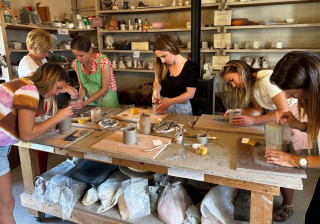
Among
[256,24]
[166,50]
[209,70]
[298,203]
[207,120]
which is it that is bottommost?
[298,203]

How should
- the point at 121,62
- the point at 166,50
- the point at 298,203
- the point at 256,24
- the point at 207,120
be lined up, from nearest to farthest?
the point at 207,120, the point at 166,50, the point at 298,203, the point at 256,24, the point at 121,62

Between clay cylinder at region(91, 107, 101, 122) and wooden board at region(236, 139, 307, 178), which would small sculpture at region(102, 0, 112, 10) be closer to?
clay cylinder at region(91, 107, 101, 122)

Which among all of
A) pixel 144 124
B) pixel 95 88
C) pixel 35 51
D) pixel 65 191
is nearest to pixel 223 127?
pixel 144 124

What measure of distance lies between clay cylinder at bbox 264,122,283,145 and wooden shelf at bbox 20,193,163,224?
863 mm

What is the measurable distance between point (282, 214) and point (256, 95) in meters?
1.02

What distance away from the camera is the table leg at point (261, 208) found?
1254 millimetres

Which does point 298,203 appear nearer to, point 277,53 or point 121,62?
point 277,53

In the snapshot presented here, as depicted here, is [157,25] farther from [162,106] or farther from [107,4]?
[162,106]

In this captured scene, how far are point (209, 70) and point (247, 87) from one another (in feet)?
6.34

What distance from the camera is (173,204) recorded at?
1594 millimetres

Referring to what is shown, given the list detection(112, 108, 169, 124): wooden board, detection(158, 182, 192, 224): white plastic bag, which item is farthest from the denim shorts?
detection(158, 182, 192, 224): white plastic bag

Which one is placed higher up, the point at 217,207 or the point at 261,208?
the point at 261,208

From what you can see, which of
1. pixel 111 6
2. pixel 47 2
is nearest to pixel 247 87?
pixel 111 6

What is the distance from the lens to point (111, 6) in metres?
4.35
